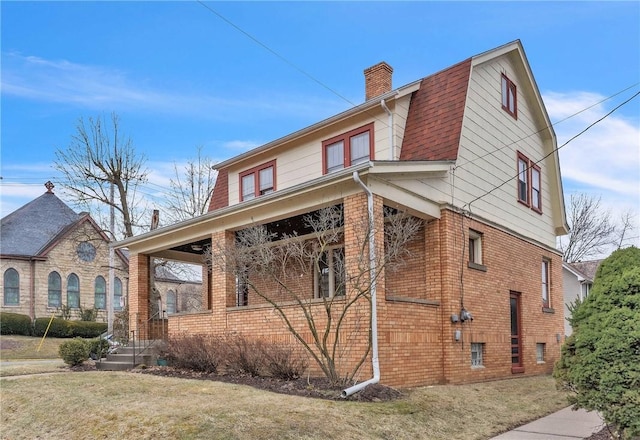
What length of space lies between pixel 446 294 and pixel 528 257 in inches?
204

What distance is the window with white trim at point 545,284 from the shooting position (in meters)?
17.1

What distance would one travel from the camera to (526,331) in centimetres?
1531

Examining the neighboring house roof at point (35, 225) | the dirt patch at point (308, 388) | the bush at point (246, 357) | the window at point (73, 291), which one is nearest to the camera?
the dirt patch at point (308, 388)

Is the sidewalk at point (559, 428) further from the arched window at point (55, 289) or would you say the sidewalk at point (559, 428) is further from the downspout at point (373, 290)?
the arched window at point (55, 289)

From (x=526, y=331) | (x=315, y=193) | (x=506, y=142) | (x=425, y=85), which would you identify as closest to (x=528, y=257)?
(x=526, y=331)

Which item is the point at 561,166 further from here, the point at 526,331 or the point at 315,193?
the point at 315,193

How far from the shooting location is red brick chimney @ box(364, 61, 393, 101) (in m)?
15.7

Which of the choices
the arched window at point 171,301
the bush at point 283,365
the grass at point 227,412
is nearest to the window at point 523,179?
the grass at point 227,412

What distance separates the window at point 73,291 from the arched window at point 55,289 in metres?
0.62

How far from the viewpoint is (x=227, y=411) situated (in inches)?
295

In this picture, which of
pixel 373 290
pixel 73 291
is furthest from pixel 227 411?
pixel 73 291

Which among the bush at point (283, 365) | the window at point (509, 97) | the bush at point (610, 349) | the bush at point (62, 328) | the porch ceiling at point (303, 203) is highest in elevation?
the window at point (509, 97)

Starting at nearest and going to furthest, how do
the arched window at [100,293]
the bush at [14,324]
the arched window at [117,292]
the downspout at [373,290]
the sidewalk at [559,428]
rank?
the sidewalk at [559,428] < the downspout at [373,290] < the bush at [14,324] < the arched window at [100,293] < the arched window at [117,292]

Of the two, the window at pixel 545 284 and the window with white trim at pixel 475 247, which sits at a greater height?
the window with white trim at pixel 475 247
